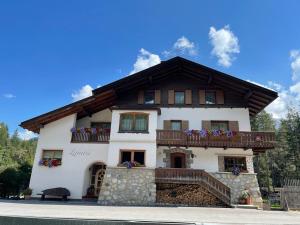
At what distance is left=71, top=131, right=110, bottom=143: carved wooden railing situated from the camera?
712 inches

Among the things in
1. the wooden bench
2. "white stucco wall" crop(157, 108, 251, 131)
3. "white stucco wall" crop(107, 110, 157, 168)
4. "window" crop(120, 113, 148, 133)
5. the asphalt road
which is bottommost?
the asphalt road

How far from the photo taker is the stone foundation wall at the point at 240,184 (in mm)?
16281

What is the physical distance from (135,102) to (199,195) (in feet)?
26.9

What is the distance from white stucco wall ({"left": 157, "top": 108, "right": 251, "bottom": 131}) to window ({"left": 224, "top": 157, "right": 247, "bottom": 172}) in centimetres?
235

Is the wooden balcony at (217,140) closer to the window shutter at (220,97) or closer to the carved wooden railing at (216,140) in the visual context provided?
the carved wooden railing at (216,140)

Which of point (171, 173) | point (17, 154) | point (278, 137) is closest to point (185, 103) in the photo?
point (171, 173)

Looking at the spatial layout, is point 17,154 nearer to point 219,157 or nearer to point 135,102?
point 135,102

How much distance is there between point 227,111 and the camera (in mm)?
18484

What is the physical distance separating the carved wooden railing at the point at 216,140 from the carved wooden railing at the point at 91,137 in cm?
389

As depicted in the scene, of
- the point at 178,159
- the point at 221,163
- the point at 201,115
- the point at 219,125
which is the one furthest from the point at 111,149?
the point at 219,125

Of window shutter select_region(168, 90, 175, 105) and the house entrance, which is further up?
window shutter select_region(168, 90, 175, 105)

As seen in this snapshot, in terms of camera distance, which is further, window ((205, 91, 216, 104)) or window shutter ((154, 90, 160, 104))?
window shutter ((154, 90, 160, 104))

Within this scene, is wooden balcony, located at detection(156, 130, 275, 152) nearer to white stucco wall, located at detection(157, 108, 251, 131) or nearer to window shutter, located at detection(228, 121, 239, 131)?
window shutter, located at detection(228, 121, 239, 131)

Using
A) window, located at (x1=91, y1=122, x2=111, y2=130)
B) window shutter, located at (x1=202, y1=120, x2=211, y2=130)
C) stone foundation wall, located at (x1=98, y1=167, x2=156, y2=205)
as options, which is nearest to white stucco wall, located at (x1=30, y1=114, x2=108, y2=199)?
window, located at (x1=91, y1=122, x2=111, y2=130)
